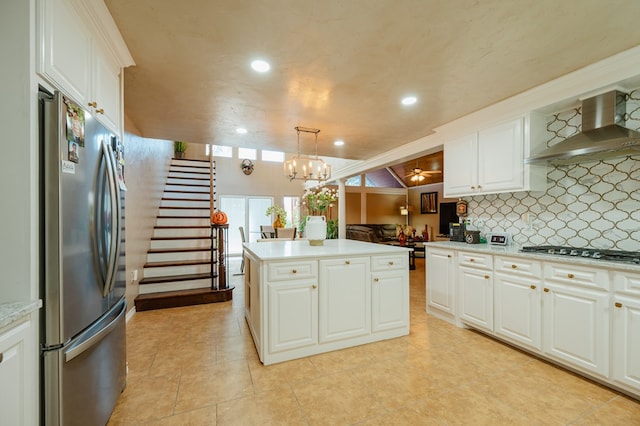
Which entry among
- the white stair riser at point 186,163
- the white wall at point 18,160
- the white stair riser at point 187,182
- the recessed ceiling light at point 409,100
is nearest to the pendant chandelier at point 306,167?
the recessed ceiling light at point 409,100

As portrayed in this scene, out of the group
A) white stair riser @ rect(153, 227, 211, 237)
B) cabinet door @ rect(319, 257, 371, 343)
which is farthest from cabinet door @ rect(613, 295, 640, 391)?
white stair riser @ rect(153, 227, 211, 237)

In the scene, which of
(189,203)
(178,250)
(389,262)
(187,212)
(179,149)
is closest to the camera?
(389,262)

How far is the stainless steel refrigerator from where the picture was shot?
1.12m

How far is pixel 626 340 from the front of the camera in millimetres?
1799

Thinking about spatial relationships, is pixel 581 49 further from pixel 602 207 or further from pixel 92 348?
pixel 92 348

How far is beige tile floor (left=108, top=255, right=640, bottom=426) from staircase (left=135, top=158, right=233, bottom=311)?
3.58 ft

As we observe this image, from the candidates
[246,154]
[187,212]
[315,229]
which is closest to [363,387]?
[315,229]

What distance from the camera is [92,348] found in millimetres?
1374

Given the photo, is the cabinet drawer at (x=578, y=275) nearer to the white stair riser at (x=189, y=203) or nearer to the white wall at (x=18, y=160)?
the white wall at (x=18, y=160)

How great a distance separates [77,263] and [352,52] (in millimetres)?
2136

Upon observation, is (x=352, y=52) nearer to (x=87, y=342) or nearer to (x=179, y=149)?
(x=87, y=342)

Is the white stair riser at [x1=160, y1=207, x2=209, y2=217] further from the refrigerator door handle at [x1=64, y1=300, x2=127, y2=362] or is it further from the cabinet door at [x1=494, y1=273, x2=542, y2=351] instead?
the cabinet door at [x1=494, y1=273, x2=542, y2=351]

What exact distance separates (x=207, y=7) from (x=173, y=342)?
9.41 ft

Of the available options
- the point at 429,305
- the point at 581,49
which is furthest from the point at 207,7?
the point at 429,305
